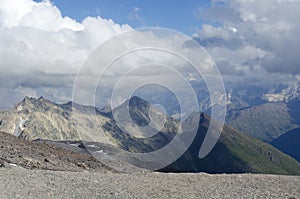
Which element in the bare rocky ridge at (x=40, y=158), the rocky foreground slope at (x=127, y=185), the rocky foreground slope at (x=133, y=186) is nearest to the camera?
the rocky foreground slope at (x=133, y=186)

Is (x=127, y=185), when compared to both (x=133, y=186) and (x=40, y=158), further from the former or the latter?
(x=40, y=158)

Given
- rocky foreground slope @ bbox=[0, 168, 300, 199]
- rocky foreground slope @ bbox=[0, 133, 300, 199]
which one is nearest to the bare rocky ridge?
rocky foreground slope @ bbox=[0, 133, 300, 199]

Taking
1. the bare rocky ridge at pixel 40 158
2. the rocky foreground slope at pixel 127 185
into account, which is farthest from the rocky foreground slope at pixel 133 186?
the bare rocky ridge at pixel 40 158

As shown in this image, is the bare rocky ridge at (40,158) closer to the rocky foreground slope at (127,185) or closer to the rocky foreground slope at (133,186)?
the rocky foreground slope at (127,185)

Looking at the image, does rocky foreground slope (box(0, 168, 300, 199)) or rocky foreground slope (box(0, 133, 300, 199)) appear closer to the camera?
rocky foreground slope (box(0, 168, 300, 199))

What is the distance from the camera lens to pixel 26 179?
105ft

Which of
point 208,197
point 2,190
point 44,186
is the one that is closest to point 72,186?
point 44,186

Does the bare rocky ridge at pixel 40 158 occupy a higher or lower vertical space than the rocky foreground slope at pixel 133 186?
higher

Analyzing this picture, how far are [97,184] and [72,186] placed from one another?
211cm

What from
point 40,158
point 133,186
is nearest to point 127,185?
point 133,186

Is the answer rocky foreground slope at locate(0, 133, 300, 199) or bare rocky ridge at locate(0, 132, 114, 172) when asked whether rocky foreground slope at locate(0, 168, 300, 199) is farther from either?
bare rocky ridge at locate(0, 132, 114, 172)

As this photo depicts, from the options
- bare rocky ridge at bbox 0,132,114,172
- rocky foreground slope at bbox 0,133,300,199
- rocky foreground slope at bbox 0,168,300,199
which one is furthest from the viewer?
bare rocky ridge at bbox 0,132,114,172

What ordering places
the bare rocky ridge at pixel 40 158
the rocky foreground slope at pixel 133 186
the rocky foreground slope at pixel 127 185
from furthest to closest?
the bare rocky ridge at pixel 40 158 < the rocky foreground slope at pixel 127 185 < the rocky foreground slope at pixel 133 186

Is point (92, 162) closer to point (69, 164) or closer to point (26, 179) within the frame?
point (69, 164)
